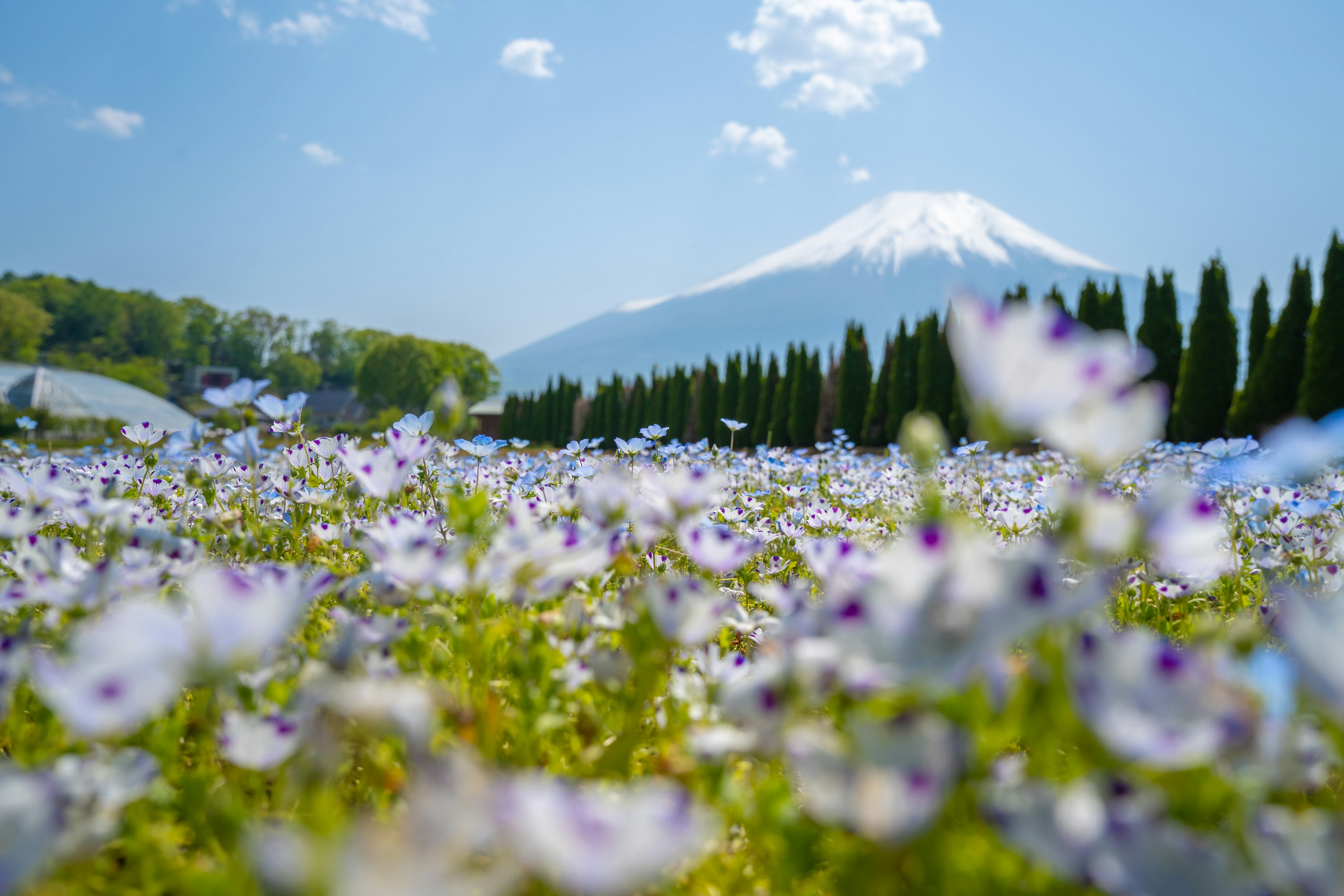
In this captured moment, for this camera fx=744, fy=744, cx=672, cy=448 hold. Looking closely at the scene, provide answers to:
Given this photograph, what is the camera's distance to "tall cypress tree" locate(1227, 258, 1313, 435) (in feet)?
46.4

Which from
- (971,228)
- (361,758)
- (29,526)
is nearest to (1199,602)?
(361,758)

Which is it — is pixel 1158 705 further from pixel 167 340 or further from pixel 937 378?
pixel 167 340

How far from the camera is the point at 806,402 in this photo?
24.1m

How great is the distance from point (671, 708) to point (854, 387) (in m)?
22.6

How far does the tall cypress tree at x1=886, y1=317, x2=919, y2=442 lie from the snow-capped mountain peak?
14744 cm

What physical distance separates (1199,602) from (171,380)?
104 meters

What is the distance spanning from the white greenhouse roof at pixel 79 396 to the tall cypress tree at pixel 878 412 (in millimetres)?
28282

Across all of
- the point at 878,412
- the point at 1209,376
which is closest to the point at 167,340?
the point at 878,412

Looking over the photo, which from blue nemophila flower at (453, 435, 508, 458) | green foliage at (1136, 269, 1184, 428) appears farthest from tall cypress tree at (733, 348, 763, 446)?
blue nemophila flower at (453, 435, 508, 458)

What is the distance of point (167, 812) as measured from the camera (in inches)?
51.9

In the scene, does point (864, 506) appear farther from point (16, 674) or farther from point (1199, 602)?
point (16, 674)

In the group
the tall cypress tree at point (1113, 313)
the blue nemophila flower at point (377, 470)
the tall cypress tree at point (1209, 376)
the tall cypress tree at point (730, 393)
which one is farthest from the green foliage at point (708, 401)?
the blue nemophila flower at point (377, 470)

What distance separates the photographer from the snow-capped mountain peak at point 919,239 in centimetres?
15988

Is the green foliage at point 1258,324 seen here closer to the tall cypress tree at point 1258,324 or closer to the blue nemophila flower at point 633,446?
the tall cypress tree at point 1258,324
